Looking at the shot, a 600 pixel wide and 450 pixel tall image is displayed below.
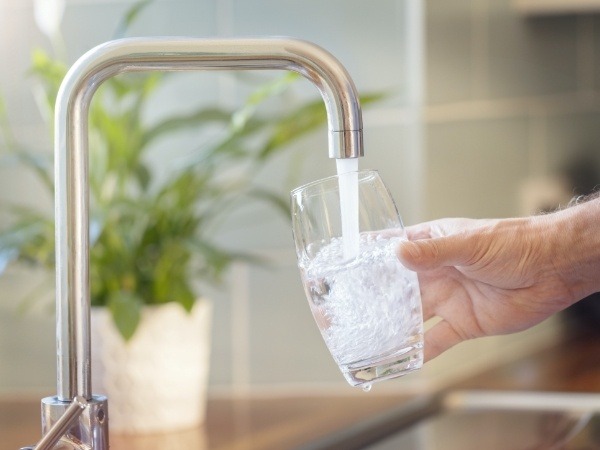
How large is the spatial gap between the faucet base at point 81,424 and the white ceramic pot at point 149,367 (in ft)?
2.61

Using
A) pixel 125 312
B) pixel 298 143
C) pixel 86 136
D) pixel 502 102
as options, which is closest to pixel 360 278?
pixel 86 136

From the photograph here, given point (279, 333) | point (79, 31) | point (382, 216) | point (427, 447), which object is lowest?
point (427, 447)

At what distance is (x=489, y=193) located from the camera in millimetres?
2359

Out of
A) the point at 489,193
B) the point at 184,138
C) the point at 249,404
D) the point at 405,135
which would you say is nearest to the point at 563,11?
the point at 489,193

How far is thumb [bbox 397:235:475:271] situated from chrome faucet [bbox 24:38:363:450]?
127 mm

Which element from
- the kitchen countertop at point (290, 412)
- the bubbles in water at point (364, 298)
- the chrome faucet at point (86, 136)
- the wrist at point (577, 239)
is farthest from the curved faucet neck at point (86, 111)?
the kitchen countertop at point (290, 412)

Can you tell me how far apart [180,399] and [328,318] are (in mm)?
822

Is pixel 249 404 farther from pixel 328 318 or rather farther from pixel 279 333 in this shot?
pixel 328 318

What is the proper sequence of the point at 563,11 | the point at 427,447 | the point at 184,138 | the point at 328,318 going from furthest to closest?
the point at 563,11 < the point at 184,138 < the point at 427,447 < the point at 328,318

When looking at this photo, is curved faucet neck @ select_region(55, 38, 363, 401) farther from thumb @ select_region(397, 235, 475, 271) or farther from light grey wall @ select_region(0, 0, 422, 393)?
light grey wall @ select_region(0, 0, 422, 393)

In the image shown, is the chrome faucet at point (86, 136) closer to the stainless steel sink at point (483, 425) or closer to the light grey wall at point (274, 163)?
the stainless steel sink at point (483, 425)

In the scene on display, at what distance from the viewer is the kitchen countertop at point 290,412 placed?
66.5 inches

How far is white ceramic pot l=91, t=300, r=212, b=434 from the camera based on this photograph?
1.73m

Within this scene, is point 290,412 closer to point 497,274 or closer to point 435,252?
point 497,274
